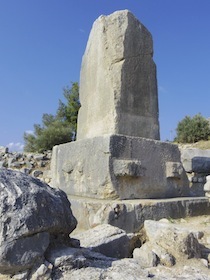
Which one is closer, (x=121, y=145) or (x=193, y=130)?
(x=121, y=145)

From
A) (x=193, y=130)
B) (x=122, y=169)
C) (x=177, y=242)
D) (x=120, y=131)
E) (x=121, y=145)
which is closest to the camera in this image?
(x=177, y=242)

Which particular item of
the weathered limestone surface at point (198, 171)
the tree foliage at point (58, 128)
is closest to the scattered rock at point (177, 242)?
the weathered limestone surface at point (198, 171)

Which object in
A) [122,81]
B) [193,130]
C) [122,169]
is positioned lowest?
[122,169]

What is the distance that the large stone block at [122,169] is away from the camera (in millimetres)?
2938

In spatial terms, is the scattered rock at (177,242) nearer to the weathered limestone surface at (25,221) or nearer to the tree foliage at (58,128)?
the weathered limestone surface at (25,221)

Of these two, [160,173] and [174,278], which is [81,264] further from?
[160,173]

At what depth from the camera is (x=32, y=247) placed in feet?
3.95

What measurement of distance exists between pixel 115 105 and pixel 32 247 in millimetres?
2325

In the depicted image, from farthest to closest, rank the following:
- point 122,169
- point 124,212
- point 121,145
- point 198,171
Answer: point 198,171 → point 121,145 → point 122,169 → point 124,212

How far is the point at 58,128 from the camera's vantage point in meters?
15.9

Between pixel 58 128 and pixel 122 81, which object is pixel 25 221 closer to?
pixel 122 81

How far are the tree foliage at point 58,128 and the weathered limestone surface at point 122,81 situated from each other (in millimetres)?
11955

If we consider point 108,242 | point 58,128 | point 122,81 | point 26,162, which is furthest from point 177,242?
point 58,128

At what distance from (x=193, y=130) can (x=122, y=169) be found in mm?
13748
